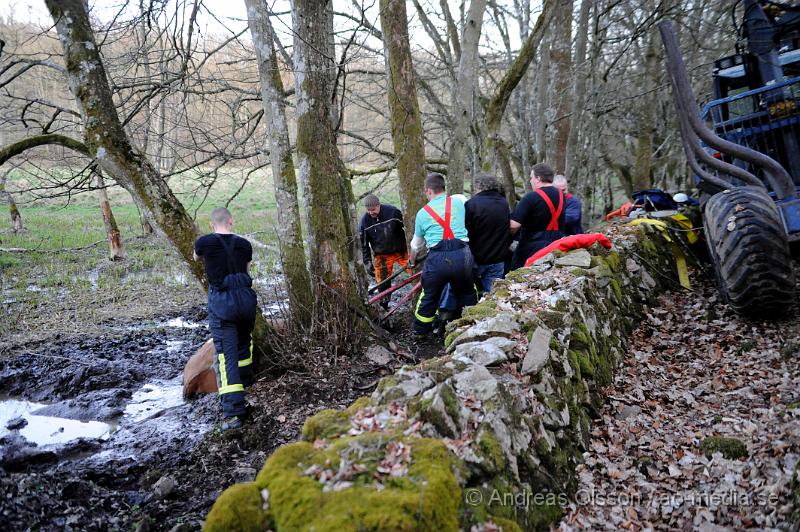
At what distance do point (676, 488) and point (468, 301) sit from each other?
3600 mm

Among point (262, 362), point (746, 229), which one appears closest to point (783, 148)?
point (746, 229)

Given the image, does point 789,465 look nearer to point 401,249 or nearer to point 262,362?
point 262,362

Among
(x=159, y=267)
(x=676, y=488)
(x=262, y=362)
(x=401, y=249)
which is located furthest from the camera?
(x=159, y=267)

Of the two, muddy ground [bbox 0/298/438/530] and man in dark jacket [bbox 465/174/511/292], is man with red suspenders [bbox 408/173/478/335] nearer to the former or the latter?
man in dark jacket [bbox 465/174/511/292]

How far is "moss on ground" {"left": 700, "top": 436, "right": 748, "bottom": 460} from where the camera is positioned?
2982mm

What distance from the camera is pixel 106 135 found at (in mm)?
5363

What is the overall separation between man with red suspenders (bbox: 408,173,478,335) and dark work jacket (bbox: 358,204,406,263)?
7.91 ft

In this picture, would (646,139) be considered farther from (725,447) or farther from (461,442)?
(461,442)

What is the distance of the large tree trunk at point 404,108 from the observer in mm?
6566

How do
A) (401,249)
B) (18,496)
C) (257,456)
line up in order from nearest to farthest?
(18,496), (257,456), (401,249)

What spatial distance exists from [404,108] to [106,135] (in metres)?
3.50

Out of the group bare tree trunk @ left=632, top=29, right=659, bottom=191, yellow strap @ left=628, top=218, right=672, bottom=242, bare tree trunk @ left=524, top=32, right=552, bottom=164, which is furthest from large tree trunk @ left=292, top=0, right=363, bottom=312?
bare tree trunk @ left=632, top=29, right=659, bottom=191

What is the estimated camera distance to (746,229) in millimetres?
4402

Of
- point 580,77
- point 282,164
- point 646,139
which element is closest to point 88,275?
point 282,164
